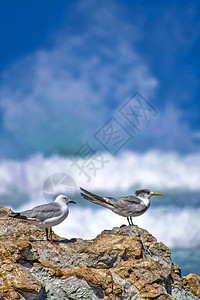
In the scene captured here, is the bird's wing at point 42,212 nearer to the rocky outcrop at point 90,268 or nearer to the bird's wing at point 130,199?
the rocky outcrop at point 90,268

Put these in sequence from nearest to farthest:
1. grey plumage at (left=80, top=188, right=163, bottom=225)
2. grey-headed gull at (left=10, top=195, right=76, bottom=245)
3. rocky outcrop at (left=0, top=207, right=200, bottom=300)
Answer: rocky outcrop at (left=0, top=207, right=200, bottom=300) → grey-headed gull at (left=10, top=195, right=76, bottom=245) → grey plumage at (left=80, top=188, right=163, bottom=225)

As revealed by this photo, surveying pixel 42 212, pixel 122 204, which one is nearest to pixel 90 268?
pixel 42 212

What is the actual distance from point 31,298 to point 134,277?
3.44m

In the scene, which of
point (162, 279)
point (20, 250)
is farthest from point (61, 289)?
point (162, 279)

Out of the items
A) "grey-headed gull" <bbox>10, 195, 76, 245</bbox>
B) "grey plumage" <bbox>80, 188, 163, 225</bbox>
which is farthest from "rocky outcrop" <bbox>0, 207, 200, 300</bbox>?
"grey plumage" <bbox>80, 188, 163, 225</bbox>

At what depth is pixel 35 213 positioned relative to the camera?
1606 centimetres

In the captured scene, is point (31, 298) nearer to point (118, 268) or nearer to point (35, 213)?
point (118, 268)

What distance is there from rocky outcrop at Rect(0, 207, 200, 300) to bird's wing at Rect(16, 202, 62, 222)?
1.48ft

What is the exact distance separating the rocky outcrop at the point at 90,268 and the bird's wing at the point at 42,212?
45 centimetres

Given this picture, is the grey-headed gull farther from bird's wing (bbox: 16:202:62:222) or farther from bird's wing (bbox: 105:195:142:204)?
bird's wing (bbox: 105:195:142:204)

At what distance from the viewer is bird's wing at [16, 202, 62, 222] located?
52.4 ft

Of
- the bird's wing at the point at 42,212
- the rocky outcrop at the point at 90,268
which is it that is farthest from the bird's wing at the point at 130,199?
the bird's wing at the point at 42,212

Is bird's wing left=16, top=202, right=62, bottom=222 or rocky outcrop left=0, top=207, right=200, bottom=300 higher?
bird's wing left=16, top=202, right=62, bottom=222

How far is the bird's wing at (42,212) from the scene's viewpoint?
16.0 m
